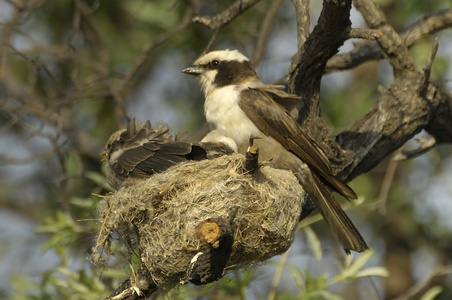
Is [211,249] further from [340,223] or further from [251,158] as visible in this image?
[340,223]

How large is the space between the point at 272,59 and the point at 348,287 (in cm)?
363

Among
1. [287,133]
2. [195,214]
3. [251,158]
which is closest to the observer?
[251,158]

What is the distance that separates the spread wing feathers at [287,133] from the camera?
5996 millimetres

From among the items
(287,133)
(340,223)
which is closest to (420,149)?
(340,223)

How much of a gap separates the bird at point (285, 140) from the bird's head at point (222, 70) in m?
0.23

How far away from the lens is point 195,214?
4.82m

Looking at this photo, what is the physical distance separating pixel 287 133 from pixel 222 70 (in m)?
0.95

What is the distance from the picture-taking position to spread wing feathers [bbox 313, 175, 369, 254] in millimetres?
6148

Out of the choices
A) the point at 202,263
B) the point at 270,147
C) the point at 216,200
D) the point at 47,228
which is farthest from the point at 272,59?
the point at 202,263

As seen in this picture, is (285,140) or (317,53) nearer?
(317,53)

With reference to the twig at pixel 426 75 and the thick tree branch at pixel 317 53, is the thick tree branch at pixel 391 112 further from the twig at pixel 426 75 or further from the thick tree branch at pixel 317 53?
the thick tree branch at pixel 317 53

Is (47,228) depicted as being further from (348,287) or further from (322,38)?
(348,287)

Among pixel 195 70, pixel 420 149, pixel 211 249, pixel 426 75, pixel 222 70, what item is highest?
pixel 195 70

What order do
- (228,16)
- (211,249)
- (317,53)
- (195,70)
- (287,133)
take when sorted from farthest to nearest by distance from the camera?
1. (195,70)
2. (228,16)
3. (287,133)
4. (317,53)
5. (211,249)
